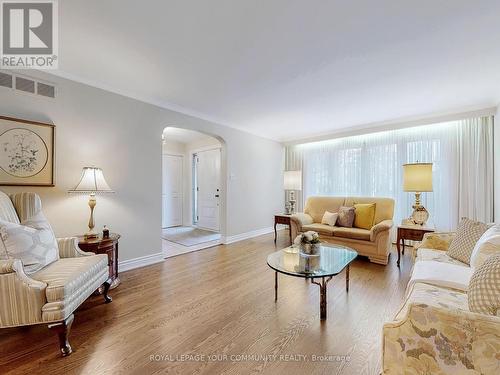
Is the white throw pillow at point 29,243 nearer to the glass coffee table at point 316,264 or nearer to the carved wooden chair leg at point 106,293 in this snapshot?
the carved wooden chair leg at point 106,293

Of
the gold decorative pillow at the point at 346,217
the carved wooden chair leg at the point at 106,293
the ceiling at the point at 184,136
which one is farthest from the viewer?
the ceiling at the point at 184,136

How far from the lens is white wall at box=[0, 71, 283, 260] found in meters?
2.42

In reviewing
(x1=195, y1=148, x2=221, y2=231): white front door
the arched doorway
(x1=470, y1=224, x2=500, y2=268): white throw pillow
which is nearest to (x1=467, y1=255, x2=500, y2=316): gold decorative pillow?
(x1=470, y1=224, x2=500, y2=268): white throw pillow

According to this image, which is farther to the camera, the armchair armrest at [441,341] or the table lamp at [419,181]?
the table lamp at [419,181]

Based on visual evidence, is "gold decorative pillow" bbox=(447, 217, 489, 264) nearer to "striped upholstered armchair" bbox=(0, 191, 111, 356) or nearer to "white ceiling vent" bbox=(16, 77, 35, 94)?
"striped upholstered armchair" bbox=(0, 191, 111, 356)

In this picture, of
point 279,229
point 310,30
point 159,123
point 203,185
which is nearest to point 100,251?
point 159,123

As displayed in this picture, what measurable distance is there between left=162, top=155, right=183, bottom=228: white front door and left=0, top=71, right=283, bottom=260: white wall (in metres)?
2.51

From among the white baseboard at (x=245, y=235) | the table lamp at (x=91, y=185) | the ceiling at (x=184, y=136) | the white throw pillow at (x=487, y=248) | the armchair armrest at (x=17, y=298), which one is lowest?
the white baseboard at (x=245, y=235)

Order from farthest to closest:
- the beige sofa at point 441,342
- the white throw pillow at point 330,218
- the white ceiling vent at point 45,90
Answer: the white throw pillow at point 330,218 → the white ceiling vent at point 45,90 → the beige sofa at point 441,342

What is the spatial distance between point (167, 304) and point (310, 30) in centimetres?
273

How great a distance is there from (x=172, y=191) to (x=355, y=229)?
468 cm

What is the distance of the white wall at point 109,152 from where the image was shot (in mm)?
2424

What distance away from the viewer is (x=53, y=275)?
1627 mm

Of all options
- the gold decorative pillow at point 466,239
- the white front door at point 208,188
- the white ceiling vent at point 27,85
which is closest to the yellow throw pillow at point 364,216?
the gold decorative pillow at point 466,239
